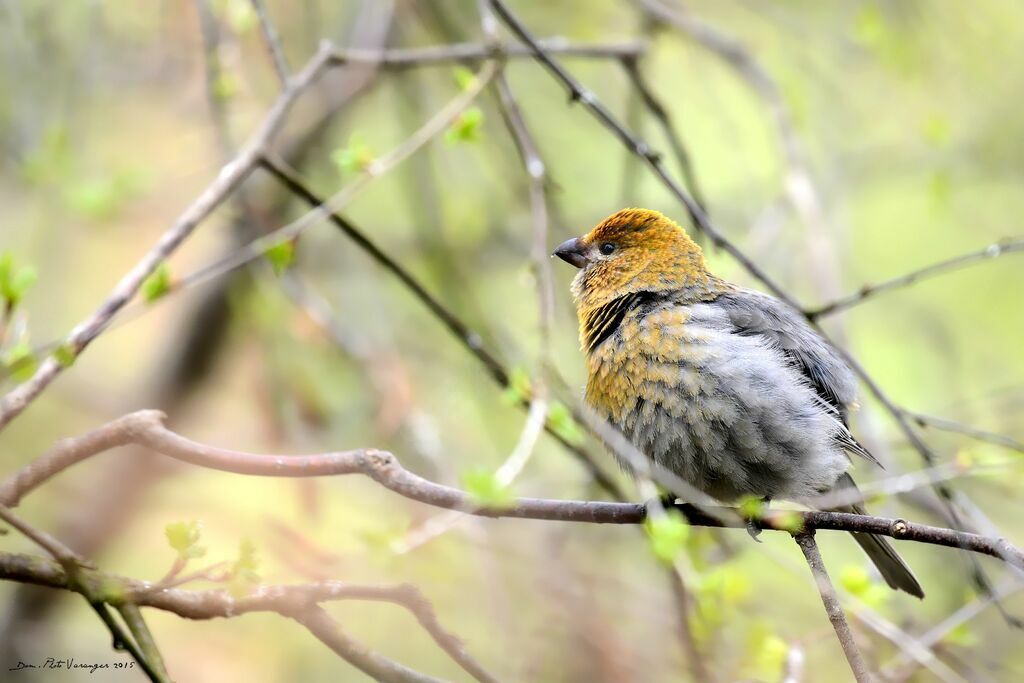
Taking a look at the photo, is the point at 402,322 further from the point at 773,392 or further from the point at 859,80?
the point at 859,80

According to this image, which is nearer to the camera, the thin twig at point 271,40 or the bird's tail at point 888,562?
the thin twig at point 271,40

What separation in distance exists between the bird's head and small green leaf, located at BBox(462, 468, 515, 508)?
85.3 inches

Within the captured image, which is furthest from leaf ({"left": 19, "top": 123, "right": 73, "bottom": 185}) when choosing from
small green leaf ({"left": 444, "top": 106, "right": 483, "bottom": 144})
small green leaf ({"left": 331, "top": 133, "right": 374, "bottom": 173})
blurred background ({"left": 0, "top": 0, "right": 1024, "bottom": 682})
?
small green leaf ({"left": 444, "top": 106, "right": 483, "bottom": 144})

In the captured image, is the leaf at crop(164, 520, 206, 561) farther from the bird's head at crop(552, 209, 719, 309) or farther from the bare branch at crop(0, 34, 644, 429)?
the bird's head at crop(552, 209, 719, 309)

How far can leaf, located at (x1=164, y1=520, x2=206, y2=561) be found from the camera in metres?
2.66

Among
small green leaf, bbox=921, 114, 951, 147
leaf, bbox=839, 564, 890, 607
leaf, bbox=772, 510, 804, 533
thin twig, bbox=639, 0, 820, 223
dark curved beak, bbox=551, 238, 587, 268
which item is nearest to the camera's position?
leaf, bbox=772, 510, 804, 533

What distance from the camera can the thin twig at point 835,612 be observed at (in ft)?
9.04

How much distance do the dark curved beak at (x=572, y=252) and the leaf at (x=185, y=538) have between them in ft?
8.13

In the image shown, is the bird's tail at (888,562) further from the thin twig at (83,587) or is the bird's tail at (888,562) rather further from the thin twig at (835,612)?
the thin twig at (83,587)

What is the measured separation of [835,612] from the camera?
291cm

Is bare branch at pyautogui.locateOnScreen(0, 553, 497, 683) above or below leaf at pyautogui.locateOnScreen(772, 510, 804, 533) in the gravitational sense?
below

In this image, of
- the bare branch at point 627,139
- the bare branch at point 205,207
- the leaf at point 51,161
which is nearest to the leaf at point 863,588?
the bare branch at point 627,139

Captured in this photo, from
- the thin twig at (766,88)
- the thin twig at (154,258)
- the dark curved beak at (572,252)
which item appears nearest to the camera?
the thin twig at (154,258)

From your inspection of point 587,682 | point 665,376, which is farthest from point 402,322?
point 665,376
